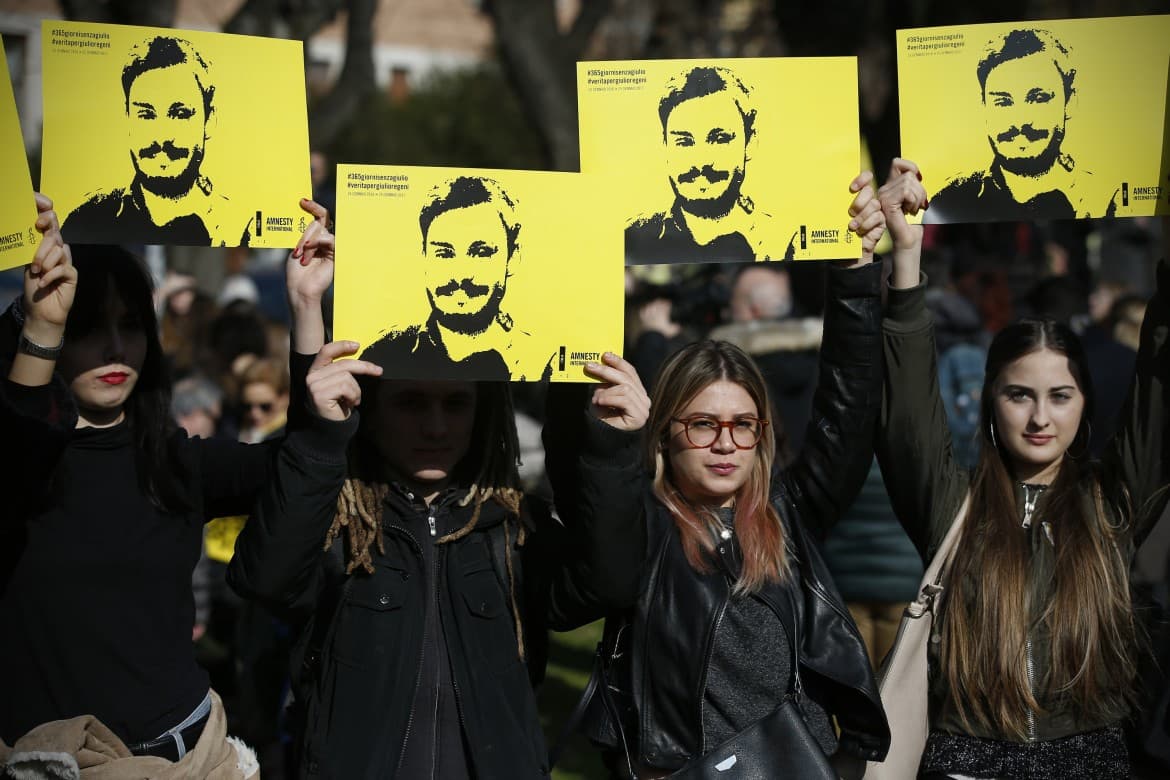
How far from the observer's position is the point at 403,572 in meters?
3.00

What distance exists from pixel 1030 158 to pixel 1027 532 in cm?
94

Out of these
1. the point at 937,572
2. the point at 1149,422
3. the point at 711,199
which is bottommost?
the point at 937,572

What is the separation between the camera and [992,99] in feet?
10.8

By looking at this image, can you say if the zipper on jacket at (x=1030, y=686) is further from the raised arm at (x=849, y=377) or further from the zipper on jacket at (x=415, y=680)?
the zipper on jacket at (x=415, y=680)

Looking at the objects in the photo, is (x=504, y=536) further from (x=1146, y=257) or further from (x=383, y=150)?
(x=383, y=150)

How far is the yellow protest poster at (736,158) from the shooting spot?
3.19 metres

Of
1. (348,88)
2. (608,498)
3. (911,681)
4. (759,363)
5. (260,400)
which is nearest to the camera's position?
(608,498)

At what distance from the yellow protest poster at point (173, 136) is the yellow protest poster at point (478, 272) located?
30cm

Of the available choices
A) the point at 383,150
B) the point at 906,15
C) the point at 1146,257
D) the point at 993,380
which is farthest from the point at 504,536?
the point at 383,150

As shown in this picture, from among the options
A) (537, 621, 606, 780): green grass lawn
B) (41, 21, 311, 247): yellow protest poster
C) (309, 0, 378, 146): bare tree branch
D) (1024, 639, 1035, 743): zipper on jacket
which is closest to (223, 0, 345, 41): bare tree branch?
(309, 0, 378, 146): bare tree branch

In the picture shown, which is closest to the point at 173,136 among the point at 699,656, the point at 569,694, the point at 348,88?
the point at 699,656

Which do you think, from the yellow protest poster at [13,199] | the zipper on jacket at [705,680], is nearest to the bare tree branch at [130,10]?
the yellow protest poster at [13,199]

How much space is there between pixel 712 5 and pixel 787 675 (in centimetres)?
2561

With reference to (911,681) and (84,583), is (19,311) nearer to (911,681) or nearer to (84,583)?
(84,583)
